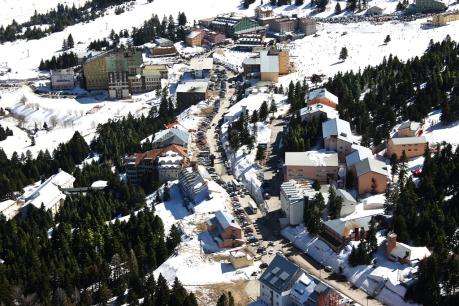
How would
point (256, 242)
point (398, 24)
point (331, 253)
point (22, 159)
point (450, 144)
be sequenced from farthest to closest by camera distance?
point (398, 24), point (22, 159), point (450, 144), point (256, 242), point (331, 253)

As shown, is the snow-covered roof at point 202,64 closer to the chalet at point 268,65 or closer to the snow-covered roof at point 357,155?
the chalet at point 268,65

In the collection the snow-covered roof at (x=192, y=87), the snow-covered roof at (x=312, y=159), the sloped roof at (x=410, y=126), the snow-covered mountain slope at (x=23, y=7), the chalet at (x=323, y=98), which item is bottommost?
the snow-covered roof at (x=312, y=159)

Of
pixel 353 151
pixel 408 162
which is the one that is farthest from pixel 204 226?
pixel 408 162

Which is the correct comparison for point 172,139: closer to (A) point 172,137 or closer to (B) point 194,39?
(A) point 172,137

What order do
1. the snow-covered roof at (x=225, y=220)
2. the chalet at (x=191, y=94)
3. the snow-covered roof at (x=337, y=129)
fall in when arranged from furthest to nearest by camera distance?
the chalet at (x=191, y=94) < the snow-covered roof at (x=337, y=129) < the snow-covered roof at (x=225, y=220)

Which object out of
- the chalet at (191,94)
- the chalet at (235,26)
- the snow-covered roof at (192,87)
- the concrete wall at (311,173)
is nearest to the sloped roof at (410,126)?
the concrete wall at (311,173)

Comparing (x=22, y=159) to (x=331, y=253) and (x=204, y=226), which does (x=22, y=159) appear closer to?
(x=204, y=226)

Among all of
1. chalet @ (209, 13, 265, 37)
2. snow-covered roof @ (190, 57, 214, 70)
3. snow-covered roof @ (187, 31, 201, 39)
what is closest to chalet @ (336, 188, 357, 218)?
snow-covered roof @ (190, 57, 214, 70)
